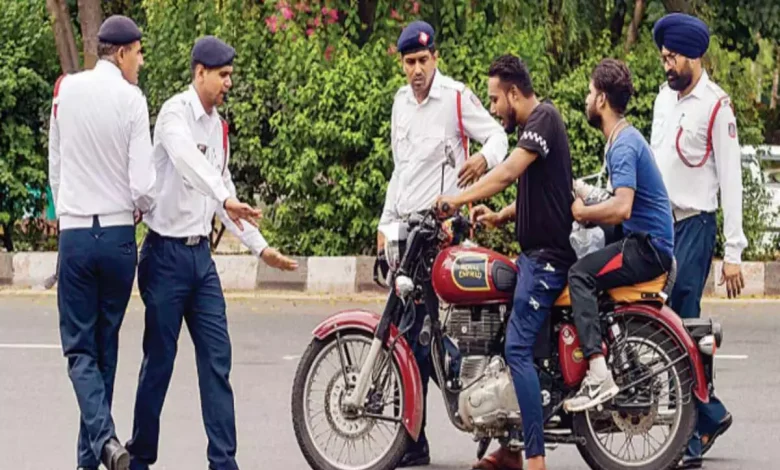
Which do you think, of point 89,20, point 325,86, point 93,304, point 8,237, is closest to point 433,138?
point 93,304

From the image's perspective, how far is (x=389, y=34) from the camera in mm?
15227

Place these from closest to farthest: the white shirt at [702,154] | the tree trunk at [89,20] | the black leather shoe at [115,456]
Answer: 1. the black leather shoe at [115,456]
2. the white shirt at [702,154]
3. the tree trunk at [89,20]

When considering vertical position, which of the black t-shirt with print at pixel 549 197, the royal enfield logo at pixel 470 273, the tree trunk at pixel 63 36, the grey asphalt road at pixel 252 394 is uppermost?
the tree trunk at pixel 63 36

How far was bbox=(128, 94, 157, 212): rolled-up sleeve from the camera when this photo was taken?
22.1 ft

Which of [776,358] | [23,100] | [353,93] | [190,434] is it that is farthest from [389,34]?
[190,434]

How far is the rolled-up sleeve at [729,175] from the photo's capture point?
296 inches

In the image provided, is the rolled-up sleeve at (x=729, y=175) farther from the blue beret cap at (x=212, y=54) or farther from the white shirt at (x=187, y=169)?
the blue beret cap at (x=212, y=54)

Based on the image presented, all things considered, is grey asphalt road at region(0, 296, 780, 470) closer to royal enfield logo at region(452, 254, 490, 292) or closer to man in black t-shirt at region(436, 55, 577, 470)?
man in black t-shirt at region(436, 55, 577, 470)

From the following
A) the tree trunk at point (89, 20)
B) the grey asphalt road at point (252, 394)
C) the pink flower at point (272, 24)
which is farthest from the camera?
the tree trunk at point (89, 20)

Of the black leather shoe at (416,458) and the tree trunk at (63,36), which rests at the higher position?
the tree trunk at (63,36)

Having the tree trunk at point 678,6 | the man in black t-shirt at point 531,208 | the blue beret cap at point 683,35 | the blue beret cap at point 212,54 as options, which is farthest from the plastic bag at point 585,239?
the tree trunk at point 678,6

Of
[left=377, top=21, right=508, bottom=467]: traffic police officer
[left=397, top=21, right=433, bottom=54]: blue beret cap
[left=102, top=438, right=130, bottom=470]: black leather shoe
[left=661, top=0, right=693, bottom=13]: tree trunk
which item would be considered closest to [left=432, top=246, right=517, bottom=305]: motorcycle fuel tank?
[left=377, top=21, right=508, bottom=467]: traffic police officer

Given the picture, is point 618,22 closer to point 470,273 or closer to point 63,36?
point 63,36

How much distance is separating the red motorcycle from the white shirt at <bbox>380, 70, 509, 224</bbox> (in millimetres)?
446
